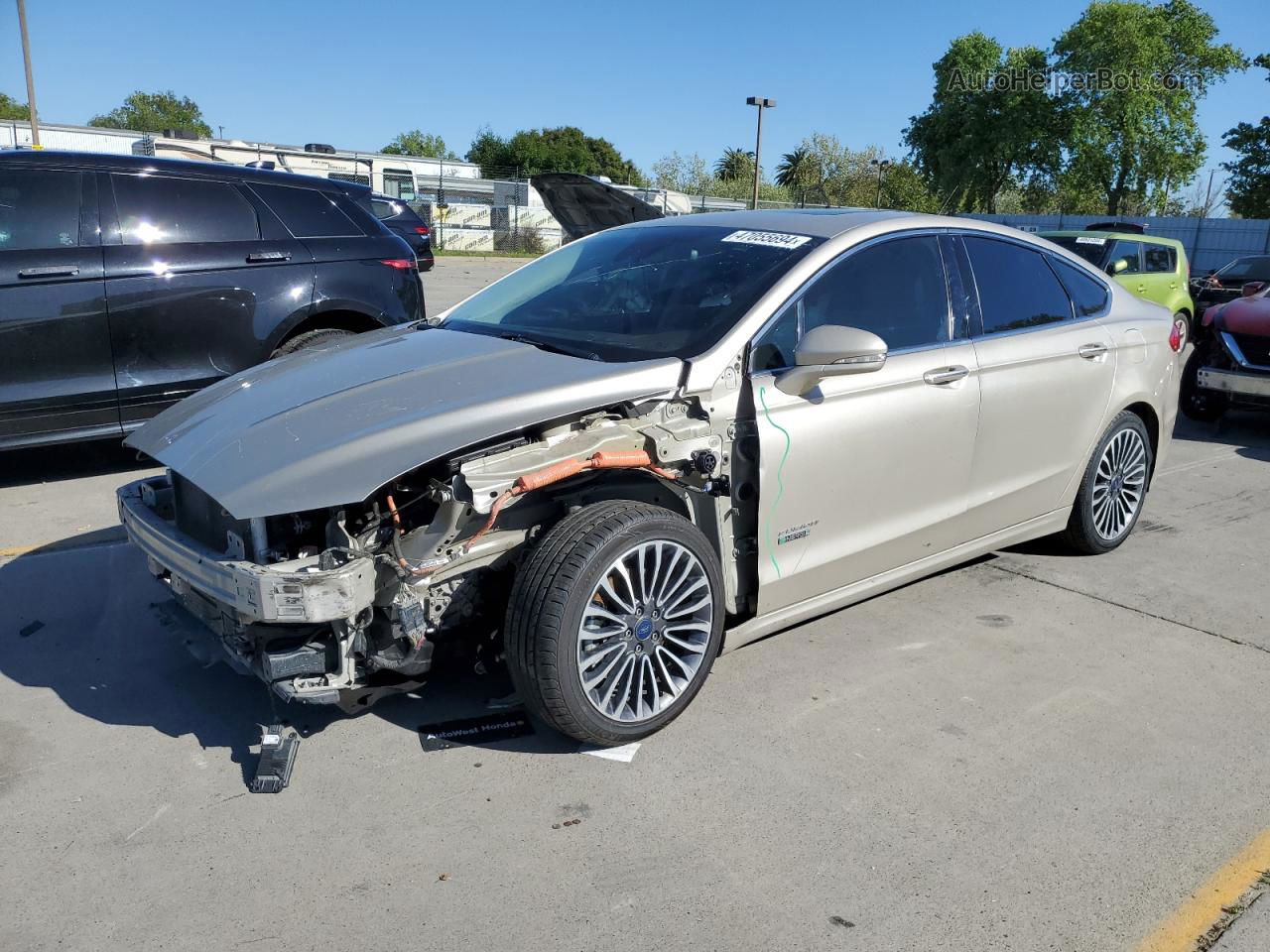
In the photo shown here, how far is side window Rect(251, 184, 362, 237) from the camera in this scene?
256 inches

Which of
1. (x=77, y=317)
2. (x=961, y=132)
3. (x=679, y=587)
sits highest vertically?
(x=961, y=132)

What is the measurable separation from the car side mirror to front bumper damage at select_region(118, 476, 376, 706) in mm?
1536

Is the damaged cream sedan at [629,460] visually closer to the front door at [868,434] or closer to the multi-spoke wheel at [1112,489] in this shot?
the front door at [868,434]

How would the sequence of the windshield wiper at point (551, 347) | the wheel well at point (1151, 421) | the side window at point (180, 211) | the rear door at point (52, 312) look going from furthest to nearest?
the side window at point (180, 211) < the rear door at point (52, 312) < the wheel well at point (1151, 421) < the windshield wiper at point (551, 347)

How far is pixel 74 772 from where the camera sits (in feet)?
10.2

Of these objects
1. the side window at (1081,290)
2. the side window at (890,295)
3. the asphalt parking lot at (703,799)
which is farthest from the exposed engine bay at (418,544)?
the side window at (1081,290)

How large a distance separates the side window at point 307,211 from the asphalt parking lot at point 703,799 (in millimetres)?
2925

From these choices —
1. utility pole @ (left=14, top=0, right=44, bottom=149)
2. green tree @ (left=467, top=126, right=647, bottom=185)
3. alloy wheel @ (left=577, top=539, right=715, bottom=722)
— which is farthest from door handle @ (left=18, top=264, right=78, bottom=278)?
green tree @ (left=467, top=126, right=647, bottom=185)

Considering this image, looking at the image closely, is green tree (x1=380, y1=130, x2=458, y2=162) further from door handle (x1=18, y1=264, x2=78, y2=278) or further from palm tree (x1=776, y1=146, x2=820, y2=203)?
door handle (x1=18, y1=264, x2=78, y2=278)

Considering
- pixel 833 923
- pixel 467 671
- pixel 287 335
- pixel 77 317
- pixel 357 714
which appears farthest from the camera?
pixel 287 335

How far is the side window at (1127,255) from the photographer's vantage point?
12.3 metres

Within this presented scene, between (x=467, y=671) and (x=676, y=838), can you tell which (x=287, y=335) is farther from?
(x=676, y=838)

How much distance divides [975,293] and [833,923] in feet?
8.96

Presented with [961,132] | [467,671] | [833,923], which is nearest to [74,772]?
[467,671]
